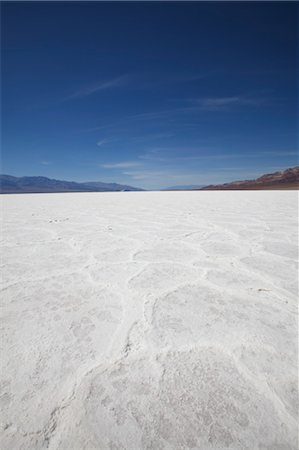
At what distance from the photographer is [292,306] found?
1.23m

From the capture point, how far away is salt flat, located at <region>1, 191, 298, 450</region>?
63 centimetres

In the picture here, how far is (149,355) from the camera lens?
879mm

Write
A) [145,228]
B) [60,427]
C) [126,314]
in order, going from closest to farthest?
[60,427], [126,314], [145,228]

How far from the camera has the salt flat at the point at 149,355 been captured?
0.63 m

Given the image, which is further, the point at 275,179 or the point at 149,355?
the point at 275,179

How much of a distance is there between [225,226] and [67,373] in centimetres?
316

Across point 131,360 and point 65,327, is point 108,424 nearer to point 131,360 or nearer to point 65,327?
point 131,360

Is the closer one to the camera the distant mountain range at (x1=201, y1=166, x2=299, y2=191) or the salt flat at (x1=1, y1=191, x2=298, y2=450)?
the salt flat at (x1=1, y1=191, x2=298, y2=450)

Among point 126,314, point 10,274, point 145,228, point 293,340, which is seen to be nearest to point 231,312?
point 293,340

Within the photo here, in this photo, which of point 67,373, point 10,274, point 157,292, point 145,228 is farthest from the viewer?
point 145,228

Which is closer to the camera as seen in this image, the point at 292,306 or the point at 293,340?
the point at 293,340

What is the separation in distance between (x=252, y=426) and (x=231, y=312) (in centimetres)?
56

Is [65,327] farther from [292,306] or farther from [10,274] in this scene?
[292,306]

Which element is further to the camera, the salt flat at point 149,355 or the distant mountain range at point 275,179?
the distant mountain range at point 275,179
